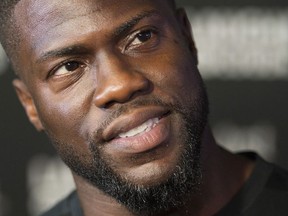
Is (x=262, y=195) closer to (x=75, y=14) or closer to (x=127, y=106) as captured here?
(x=127, y=106)

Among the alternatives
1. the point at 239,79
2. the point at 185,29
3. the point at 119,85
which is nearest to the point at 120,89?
the point at 119,85

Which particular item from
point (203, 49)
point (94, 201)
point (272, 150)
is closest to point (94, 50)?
point (94, 201)

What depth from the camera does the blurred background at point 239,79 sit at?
62.2 inches

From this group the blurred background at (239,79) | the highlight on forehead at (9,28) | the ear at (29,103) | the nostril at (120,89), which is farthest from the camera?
the blurred background at (239,79)

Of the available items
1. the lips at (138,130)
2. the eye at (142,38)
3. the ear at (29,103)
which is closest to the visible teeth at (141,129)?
the lips at (138,130)

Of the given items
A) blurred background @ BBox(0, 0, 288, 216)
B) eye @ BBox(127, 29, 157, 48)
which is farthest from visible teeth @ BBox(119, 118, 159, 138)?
blurred background @ BBox(0, 0, 288, 216)

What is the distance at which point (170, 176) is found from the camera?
100 cm

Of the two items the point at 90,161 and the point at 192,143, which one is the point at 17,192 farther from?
the point at 192,143

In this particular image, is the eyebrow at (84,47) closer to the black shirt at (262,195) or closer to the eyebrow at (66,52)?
the eyebrow at (66,52)

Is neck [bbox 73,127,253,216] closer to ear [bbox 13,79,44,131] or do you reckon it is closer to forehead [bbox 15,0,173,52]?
ear [bbox 13,79,44,131]

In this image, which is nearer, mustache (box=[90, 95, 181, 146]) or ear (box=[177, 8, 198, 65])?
mustache (box=[90, 95, 181, 146])

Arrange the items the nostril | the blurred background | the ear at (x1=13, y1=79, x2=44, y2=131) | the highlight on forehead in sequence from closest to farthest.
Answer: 1. the nostril
2. the highlight on forehead
3. the ear at (x1=13, y1=79, x2=44, y2=131)
4. the blurred background

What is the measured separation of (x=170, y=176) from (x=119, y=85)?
0.55 ft

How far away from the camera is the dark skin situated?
3.24ft
